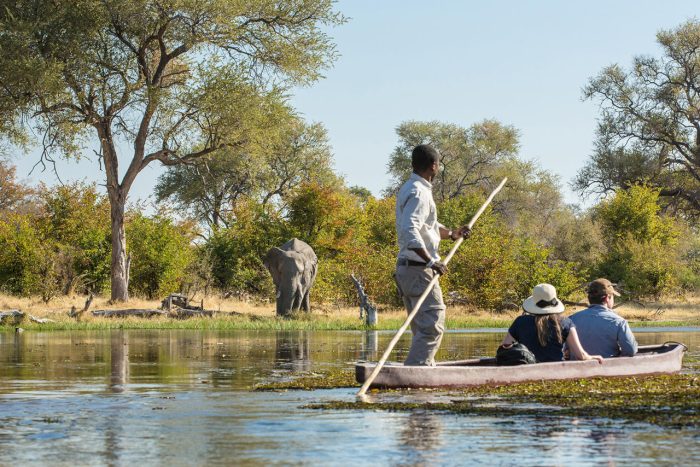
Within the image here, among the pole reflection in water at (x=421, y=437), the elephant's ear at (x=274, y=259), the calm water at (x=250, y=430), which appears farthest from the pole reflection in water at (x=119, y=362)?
the elephant's ear at (x=274, y=259)

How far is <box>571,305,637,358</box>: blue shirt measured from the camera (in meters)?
13.3

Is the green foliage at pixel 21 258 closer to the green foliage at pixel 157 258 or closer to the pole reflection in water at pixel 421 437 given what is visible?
the green foliage at pixel 157 258

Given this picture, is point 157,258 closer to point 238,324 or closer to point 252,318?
point 252,318

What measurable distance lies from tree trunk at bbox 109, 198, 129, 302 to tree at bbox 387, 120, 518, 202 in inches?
1562

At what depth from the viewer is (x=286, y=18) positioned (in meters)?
43.6

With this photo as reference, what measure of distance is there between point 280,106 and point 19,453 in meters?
37.2

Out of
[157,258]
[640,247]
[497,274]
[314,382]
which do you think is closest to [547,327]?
[314,382]

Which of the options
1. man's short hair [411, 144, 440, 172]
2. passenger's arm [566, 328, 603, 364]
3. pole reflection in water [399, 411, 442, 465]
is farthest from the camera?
passenger's arm [566, 328, 603, 364]

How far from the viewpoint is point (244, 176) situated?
72.8 metres

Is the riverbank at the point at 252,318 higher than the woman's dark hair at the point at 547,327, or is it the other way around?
the riverbank at the point at 252,318

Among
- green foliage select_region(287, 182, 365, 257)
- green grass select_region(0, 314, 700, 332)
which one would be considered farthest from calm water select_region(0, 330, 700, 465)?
green foliage select_region(287, 182, 365, 257)

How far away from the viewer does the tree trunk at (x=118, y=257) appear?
42.3 metres

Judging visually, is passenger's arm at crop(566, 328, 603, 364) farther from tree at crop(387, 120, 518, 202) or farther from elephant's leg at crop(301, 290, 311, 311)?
tree at crop(387, 120, 518, 202)

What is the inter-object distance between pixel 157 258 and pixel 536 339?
3565 centimetres
